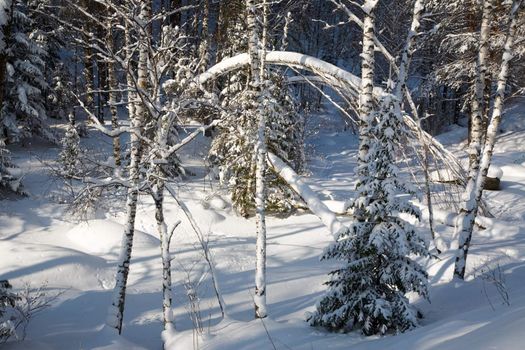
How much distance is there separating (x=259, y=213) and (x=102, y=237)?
7.34 metres

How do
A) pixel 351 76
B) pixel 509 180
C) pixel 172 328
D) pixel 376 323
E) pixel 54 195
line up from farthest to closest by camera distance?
pixel 509 180
pixel 54 195
pixel 172 328
pixel 351 76
pixel 376 323

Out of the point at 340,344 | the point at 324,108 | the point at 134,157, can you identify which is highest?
the point at 324,108

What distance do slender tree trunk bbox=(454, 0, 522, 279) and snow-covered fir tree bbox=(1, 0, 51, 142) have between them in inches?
671

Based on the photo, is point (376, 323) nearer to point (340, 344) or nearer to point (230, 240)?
point (340, 344)

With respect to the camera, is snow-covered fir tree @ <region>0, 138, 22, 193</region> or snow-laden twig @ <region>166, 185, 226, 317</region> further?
snow-covered fir tree @ <region>0, 138, 22, 193</region>

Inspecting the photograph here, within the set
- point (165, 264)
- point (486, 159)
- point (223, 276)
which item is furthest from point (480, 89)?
point (223, 276)

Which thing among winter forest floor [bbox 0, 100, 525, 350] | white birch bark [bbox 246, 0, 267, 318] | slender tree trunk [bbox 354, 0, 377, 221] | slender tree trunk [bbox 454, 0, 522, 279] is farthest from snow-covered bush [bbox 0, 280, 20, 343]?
slender tree trunk [bbox 454, 0, 522, 279]

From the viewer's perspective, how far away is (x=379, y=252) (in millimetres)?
5656

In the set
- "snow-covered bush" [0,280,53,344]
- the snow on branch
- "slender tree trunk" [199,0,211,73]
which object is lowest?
"snow-covered bush" [0,280,53,344]

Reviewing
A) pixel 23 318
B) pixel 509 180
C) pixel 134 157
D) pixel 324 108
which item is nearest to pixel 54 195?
pixel 23 318

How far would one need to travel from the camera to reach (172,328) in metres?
7.26

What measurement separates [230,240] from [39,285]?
17.5ft

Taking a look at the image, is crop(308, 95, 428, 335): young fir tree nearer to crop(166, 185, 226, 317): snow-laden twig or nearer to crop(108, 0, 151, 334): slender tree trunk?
crop(166, 185, 226, 317): snow-laden twig

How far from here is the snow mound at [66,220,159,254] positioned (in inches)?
488
